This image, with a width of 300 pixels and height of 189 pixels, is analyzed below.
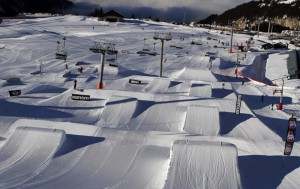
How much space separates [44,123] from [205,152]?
8.23 meters

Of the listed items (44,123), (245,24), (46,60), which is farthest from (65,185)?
(245,24)

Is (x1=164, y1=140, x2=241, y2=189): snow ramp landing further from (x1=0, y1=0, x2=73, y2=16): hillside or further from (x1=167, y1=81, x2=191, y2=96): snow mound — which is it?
(x1=0, y1=0, x2=73, y2=16): hillside

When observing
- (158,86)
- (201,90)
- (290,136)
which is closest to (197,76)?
(158,86)

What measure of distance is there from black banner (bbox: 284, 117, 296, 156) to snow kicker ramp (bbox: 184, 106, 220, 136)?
5.47 metres

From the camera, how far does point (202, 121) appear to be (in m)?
18.7

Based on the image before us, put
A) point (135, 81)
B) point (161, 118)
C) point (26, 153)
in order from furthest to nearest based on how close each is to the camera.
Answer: point (135, 81) < point (161, 118) < point (26, 153)

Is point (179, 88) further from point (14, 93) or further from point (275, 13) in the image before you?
point (275, 13)

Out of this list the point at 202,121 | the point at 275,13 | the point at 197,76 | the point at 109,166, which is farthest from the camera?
the point at 275,13

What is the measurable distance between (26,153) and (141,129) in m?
7.10

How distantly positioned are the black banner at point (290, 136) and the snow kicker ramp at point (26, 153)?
318 inches

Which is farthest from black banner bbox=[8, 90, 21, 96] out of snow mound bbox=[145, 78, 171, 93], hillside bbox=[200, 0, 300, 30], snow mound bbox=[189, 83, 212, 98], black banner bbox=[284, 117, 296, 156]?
hillside bbox=[200, 0, 300, 30]

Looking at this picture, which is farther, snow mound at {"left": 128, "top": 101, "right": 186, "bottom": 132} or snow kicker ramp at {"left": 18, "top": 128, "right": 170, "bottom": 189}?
snow mound at {"left": 128, "top": 101, "right": 186, "bottom": 132}

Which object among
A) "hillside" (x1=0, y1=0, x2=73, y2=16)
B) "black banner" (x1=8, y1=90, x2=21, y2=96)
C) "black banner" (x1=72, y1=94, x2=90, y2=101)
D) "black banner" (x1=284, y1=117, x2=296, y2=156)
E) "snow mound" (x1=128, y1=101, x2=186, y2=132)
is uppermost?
"hillside" (x1=0, y1=0, x2=73, y2=16)

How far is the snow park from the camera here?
1166 centimetres
